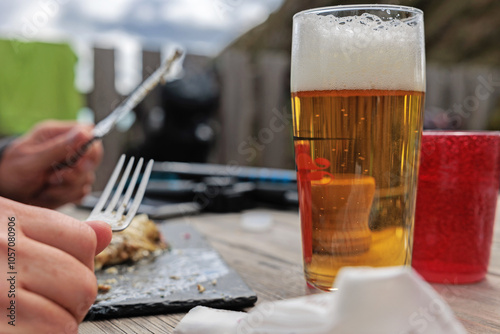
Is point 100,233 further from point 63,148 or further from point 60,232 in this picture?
point 63,148

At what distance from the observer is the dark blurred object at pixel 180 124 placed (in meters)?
4.16

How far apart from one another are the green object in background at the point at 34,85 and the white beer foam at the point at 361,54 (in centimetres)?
368

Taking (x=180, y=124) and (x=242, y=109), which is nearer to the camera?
(x=180, y=124)

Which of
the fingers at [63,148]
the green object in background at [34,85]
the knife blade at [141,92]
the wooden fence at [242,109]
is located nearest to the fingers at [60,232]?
the knife blade at [141,92]

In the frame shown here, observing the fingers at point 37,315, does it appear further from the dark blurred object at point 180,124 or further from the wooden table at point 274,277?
the dark blurred object at point 180,124

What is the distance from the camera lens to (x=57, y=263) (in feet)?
1.67

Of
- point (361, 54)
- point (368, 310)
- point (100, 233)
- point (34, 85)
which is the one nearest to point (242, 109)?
point (34, 85)

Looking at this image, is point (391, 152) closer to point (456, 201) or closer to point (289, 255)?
point (456, 201)

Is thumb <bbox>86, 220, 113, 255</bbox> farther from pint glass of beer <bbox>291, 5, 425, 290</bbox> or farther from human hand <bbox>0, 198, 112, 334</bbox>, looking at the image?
pint glass of beer <bbox>291, 5, 425, 290</bbox>

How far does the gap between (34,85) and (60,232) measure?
12.6 feet

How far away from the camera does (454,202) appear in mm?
818

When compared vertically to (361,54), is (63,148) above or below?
below

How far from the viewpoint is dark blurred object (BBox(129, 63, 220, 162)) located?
4.16m

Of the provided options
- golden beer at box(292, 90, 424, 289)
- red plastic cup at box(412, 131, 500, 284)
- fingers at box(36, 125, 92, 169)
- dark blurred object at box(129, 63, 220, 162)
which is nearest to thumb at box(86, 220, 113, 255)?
golden beer at box(292, 90, 424, 289)
